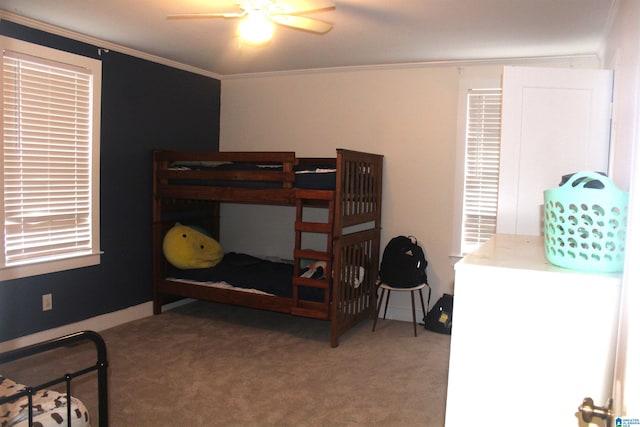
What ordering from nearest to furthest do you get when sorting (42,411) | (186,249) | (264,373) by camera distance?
(42,411) → (264,373) → (186,249)

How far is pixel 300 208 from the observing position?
12.6 feet

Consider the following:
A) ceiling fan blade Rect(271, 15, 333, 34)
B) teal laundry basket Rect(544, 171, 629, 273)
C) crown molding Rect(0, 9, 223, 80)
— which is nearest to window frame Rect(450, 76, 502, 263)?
ceiling fan blade Rect(271, 15, 333, 34)

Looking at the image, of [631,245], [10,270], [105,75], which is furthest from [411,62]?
[631,245]

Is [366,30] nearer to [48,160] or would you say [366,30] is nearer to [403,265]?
[403,265]

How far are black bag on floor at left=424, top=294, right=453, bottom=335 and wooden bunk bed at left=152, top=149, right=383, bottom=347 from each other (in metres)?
0.51

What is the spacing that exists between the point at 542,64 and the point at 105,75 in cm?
340

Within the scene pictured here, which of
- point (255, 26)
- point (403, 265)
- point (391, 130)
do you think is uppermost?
point (255, 26)

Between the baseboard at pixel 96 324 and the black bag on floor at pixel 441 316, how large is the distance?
7.42 ft

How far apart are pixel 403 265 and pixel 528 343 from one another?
9.86 ft

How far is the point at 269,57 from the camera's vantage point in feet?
14.0

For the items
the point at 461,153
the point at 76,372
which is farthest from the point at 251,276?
the point at 76,372

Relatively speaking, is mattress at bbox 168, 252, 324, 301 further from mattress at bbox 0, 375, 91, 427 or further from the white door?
mattress at bbox 0, 375, 91, 427

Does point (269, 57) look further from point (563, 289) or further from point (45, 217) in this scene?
point (563, 289)

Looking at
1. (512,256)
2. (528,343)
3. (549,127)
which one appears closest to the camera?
(528,343)
